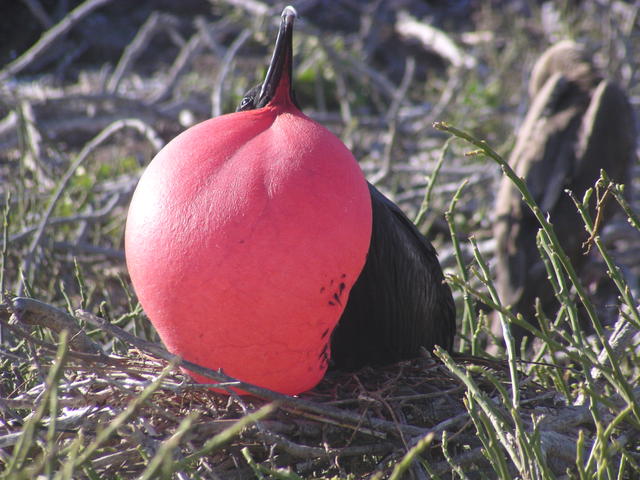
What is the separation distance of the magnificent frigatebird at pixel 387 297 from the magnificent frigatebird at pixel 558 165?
4.04ft

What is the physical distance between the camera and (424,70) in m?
6.35

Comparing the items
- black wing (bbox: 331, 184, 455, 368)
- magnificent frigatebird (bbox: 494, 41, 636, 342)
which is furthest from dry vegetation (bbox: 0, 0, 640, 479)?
magnificent frigatebird (bbox: 494, 41, 636, 342)

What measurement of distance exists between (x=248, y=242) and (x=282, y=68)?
436mm

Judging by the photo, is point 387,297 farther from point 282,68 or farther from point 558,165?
point 558,165

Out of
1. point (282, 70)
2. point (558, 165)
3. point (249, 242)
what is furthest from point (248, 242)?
point (558, 165)

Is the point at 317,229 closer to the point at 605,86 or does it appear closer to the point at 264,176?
the point at 264,176

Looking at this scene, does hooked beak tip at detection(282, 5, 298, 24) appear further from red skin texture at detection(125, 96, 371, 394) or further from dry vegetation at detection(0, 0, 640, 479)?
dry vegetation at detection(0, 0, 640, 479)

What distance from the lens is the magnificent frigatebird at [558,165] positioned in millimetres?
3090

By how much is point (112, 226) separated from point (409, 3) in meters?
4.44

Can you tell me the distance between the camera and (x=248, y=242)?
1.43 m

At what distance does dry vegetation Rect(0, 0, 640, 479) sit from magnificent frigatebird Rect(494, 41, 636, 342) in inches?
7.1

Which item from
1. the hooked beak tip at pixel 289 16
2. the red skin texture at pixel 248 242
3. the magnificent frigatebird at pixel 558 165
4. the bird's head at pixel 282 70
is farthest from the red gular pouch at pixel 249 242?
the magnificent frigatebird at pixel 558 165

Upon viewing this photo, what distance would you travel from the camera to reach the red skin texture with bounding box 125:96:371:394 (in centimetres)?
144

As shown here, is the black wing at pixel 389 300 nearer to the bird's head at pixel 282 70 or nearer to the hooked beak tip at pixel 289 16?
the bird's head at pixel 282 70
